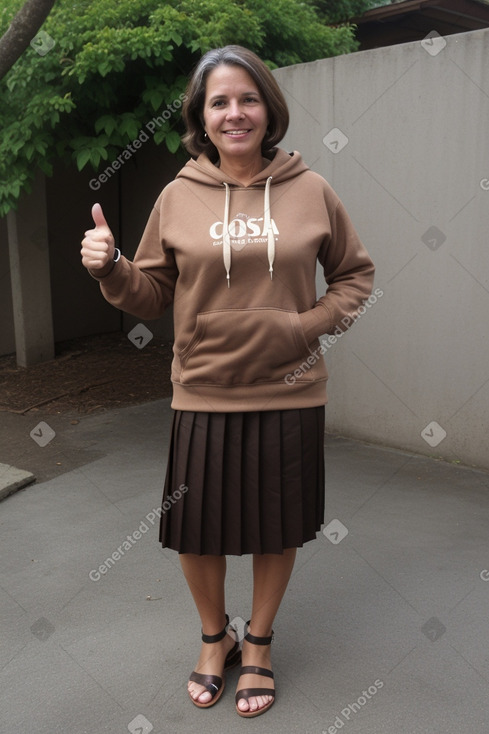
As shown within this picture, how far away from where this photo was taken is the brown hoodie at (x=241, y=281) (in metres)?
2.21

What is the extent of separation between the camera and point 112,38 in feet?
17.4

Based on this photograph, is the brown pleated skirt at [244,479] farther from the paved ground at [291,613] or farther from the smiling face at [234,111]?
the smiling face at [234,111]

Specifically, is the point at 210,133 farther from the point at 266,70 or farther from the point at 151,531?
the point at 151,531

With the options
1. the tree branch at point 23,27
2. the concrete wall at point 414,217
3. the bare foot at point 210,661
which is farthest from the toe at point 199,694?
the tree branch at point 23,27

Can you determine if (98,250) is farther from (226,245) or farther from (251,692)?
(251,692)

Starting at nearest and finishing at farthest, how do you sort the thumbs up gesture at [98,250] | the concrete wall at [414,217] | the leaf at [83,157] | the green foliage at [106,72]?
the thumbs up gesture at [98,250], the concrete wall at [414,217], the green foliage at [106,72], the leaf at [83,157]

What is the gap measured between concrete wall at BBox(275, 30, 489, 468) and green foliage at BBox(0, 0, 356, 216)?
0.90 meters

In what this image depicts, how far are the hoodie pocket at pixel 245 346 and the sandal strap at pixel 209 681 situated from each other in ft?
3.34

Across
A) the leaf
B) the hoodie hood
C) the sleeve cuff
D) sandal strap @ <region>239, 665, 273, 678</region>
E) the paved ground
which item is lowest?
the paved ground

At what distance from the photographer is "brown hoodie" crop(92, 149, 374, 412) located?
221 cm

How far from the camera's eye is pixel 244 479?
2346 mm

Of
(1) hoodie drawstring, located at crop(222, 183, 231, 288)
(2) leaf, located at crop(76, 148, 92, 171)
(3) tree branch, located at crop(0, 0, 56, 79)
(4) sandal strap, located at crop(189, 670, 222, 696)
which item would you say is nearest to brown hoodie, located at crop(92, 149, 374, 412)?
(1) hoodie drawstring, located at crop(222, 183, 231, 288)

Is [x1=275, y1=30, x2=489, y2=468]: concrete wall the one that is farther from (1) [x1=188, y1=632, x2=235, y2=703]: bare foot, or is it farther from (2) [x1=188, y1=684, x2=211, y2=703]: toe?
(2) [x1=188, y1=684, x2=211, y2=703]: toe

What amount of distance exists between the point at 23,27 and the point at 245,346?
284cm
